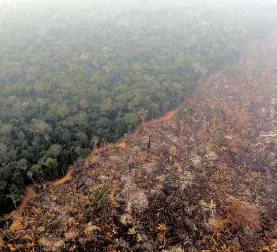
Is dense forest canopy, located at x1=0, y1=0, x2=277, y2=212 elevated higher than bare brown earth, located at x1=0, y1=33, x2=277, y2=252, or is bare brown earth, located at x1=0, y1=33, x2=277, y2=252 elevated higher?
dense forest canopy, located at x1=0, y1=0, x2=277, y2=212

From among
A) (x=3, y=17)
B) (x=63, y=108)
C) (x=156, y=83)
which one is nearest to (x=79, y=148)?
(x=63, y=108)

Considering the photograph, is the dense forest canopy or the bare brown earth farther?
the dense forest canopy

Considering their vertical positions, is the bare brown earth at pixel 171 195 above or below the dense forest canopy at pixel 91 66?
below

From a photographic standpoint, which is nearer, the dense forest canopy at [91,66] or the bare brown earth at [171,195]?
the bare brown earth at [171,195]

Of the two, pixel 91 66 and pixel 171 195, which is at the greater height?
pixel 91 66

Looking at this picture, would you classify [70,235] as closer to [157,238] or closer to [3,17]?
[157,238]
